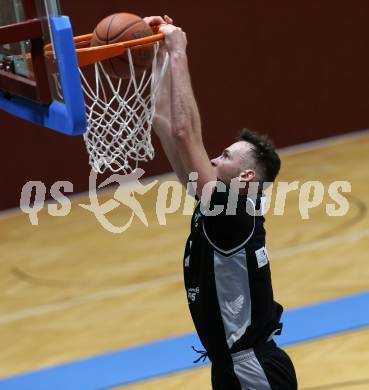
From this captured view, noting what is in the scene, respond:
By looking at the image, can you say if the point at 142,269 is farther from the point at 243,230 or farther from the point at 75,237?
the point at 243,230

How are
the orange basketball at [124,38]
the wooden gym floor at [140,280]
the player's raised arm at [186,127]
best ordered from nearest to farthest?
the player's raised arm at [186,127]
the orange basketball at [124,38]
the wooden gym floor at [140,280]

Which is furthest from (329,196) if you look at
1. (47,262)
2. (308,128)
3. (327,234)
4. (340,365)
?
(340,365)

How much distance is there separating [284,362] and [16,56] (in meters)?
2.08

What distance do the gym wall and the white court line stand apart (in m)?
3.08

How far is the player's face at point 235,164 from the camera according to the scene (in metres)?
4.91

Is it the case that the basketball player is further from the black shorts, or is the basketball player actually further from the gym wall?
the gym wall

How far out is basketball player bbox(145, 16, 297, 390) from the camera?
4.77 meters

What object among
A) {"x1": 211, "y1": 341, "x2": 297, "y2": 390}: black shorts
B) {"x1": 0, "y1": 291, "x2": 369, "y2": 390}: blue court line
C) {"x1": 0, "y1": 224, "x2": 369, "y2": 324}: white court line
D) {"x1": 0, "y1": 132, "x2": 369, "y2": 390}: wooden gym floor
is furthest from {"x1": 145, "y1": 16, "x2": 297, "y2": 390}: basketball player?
{"x1": 0, "y1": 224, "x2": 369, "y2": 324}: white court line

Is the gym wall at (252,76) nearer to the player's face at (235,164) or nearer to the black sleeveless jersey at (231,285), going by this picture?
the player's face at (235,164)

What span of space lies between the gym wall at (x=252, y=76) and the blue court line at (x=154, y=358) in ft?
14.7

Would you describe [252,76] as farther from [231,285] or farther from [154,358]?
[231,285]

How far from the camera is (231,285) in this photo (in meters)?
4.84

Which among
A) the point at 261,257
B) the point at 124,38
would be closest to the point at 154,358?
the point at 261,257

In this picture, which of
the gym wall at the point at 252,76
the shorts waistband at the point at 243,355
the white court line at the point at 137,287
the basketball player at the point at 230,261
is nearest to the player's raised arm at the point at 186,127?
the basketball player at the point at 230,261
